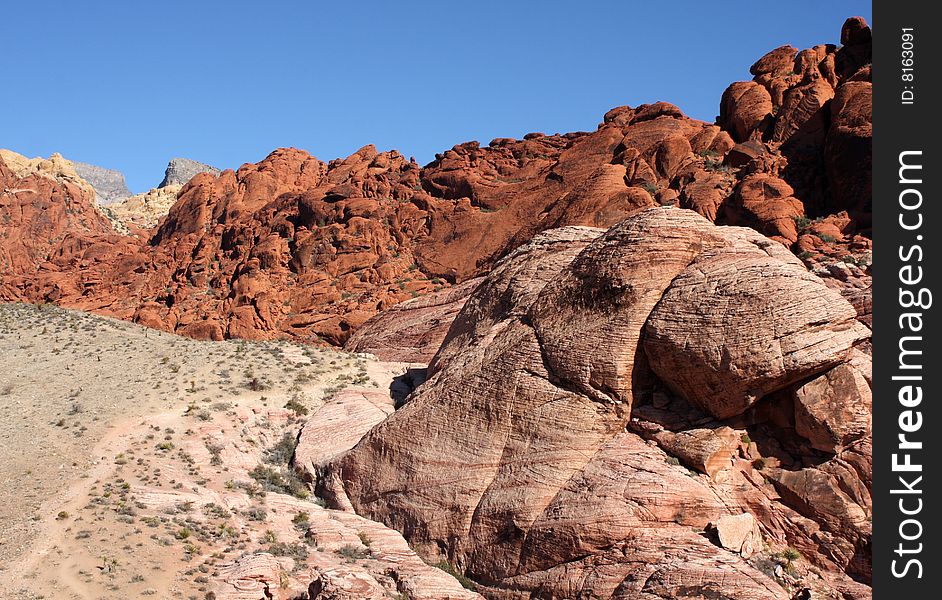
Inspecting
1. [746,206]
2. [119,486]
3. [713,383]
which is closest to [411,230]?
[746,206]

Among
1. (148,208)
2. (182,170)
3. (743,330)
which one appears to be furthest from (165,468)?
(182,170)

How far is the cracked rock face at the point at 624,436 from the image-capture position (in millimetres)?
15977

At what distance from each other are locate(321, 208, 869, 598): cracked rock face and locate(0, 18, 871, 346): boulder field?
43.9ft

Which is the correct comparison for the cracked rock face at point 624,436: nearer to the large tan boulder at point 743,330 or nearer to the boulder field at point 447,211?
the large tan boulder at point 743,330

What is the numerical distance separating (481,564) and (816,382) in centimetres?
854

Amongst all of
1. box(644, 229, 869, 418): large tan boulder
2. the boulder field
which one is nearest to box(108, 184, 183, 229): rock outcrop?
the boulder field

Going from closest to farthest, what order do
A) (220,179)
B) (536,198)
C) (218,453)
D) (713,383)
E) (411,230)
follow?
(713,383) < (218,453) < (536,198) < (411,230) < (220,179)

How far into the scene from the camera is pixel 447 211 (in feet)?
169

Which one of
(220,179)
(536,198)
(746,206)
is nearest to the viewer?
(746,206)

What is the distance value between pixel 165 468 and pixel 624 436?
13032 millimetres

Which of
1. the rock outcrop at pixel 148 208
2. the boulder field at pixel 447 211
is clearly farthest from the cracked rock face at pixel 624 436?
the rock outcrop at pixel 148 208

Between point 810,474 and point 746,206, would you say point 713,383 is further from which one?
point 746,206

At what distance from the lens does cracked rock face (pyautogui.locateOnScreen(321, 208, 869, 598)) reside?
52.4ft

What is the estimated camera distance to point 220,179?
6956 cm
